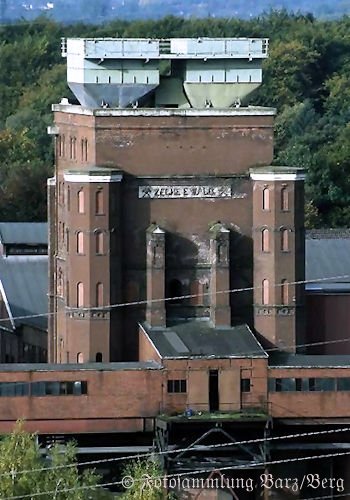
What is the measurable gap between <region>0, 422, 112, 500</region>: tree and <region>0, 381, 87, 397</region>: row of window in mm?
7513

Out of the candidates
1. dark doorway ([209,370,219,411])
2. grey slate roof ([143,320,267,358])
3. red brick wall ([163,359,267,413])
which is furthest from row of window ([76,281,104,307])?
dark doorway ([209,370,219,411])

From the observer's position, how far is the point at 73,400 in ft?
274

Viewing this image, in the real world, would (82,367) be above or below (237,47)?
below

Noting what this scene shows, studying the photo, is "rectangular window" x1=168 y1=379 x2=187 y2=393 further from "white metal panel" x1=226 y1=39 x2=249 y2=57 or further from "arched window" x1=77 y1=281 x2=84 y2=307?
"white metal panel" x1=226 y1=39 x2=249 y2=57

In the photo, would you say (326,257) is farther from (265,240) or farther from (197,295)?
(197,295)

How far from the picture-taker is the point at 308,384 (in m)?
84.3

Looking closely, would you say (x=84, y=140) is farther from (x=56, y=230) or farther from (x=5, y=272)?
(x=5, y=272)

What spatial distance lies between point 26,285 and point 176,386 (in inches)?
843

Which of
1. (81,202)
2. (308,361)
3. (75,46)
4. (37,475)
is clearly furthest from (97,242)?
(37,475)

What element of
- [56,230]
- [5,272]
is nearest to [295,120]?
[5,272]

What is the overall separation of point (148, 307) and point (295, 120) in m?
96.3

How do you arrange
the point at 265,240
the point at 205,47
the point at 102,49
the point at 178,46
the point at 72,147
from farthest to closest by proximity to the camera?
the point at 72,147
the point at 178,46
the point at 205,47
the point at 102,49
the point at 265,240

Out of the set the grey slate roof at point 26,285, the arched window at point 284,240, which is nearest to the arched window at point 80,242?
the arched window at point 284,240

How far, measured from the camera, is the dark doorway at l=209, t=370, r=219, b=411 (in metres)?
83.7
